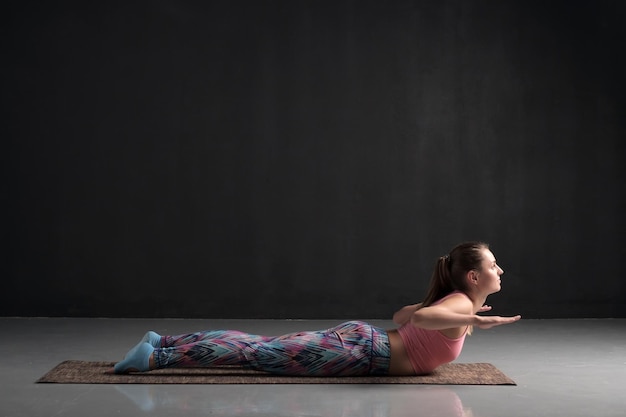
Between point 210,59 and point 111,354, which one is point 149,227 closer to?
point 210,59

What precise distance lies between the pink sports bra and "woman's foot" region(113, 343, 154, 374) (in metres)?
1.02

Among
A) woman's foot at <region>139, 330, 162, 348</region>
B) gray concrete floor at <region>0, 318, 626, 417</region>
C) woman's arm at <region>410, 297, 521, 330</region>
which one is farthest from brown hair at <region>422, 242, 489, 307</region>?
woman's foot at <region>139, 330, 162, 348</region>

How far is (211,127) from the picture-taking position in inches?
237

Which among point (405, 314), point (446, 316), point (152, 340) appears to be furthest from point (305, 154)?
point (446, 316)

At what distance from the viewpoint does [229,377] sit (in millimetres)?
3795

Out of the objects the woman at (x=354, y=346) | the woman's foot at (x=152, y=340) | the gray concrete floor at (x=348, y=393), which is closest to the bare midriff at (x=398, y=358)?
the woman at (x=354, y=346)

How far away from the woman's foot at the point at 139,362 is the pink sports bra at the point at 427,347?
1.02 metres

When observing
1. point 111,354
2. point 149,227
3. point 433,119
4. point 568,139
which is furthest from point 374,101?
point 111,354

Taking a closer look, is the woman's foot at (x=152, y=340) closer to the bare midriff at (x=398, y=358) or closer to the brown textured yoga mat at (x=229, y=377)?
the brown textured yoga mat at (x=229, y=377)

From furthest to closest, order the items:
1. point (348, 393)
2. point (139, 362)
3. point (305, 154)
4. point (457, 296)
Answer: point (305, 154)
point (139, 362)
point (457, 296)
point (348, 393)

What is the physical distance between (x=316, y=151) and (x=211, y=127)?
0.69 m

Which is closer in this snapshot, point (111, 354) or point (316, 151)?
point (111, 354)

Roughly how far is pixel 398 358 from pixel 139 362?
105 centimetres

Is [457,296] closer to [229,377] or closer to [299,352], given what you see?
Answer: [299,352]
